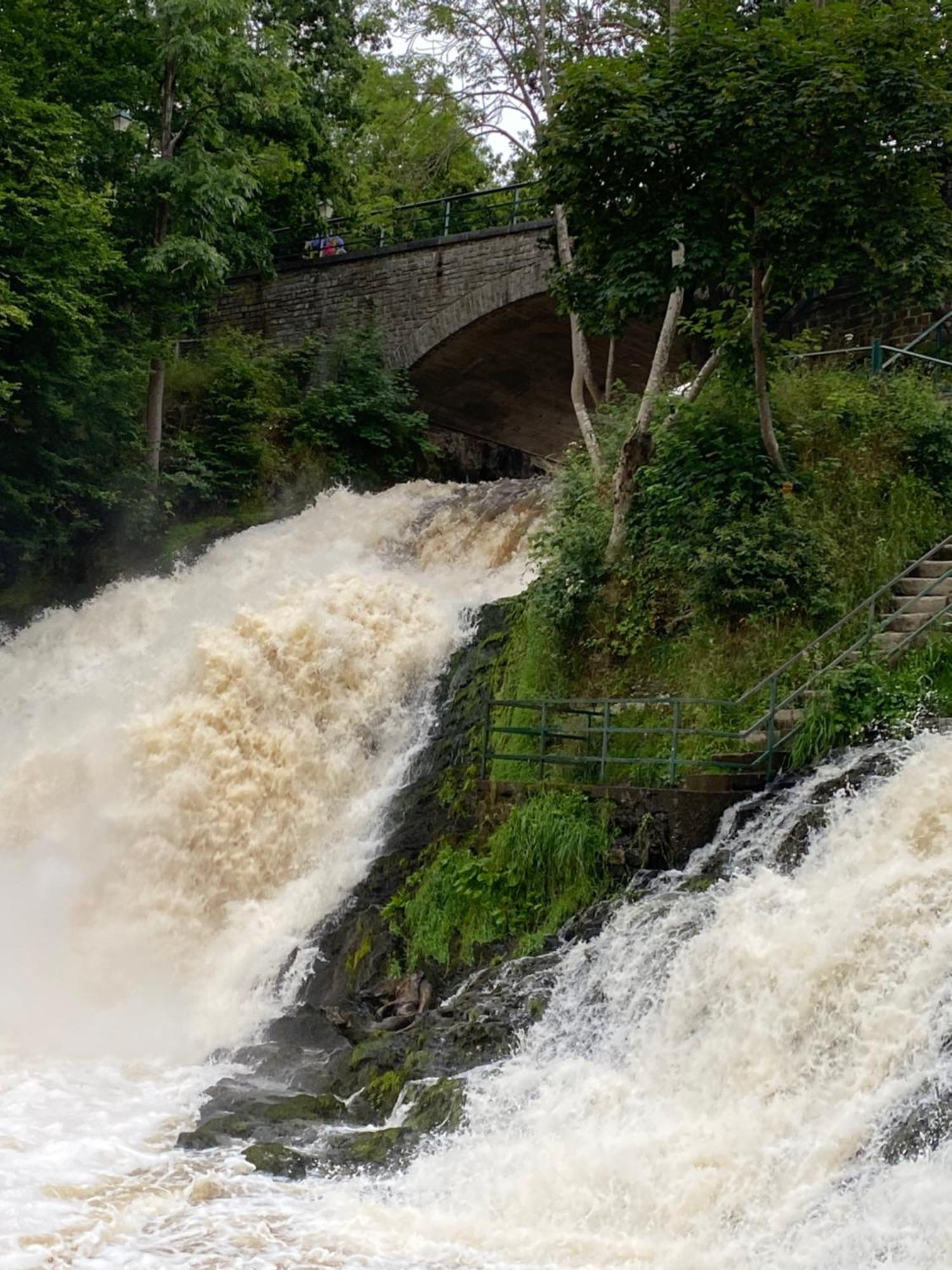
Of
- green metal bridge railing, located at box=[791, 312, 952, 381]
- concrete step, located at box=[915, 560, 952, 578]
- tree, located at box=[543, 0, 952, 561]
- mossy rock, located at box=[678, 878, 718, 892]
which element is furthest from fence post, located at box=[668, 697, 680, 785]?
green metal bridge railing, located at box=[791, 312, 952, 381]

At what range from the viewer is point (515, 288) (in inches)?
941

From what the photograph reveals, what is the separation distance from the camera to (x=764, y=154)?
1282 cm

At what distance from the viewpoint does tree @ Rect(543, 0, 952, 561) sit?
41.7 feet

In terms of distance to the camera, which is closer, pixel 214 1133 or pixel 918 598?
pixel 214 1133

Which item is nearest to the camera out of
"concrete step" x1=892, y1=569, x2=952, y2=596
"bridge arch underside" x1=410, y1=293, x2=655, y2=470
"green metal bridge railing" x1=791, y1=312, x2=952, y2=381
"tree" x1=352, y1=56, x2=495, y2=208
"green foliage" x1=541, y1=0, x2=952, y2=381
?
"green foliage" x1=541, y1=0, x2=952, y2=381

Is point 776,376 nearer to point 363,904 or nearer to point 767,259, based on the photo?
point 767,259

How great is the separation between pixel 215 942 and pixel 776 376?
25.3ft

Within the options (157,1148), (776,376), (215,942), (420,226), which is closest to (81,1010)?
(215,942)

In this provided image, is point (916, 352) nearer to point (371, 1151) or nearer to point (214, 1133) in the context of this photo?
point (371, 1151)

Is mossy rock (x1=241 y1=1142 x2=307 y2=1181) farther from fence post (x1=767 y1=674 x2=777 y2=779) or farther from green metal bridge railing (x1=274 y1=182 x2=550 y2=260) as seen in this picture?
green metal bridge railing (x1=274 y1=182 x2=550 y2=260)

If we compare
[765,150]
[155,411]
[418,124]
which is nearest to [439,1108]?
[765,150]

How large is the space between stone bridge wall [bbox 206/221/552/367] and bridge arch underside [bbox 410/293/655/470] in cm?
30

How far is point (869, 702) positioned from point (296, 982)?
17.6 feet

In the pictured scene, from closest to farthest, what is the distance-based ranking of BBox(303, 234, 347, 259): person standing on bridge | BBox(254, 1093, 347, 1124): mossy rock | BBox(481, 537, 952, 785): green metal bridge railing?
BBox(254, 1093, 347, 1124): mossy rock → BBox(481, 537, 952, 785): green metal bridge railing → BBox(303, 234, 347, 259): person standing on bridge
